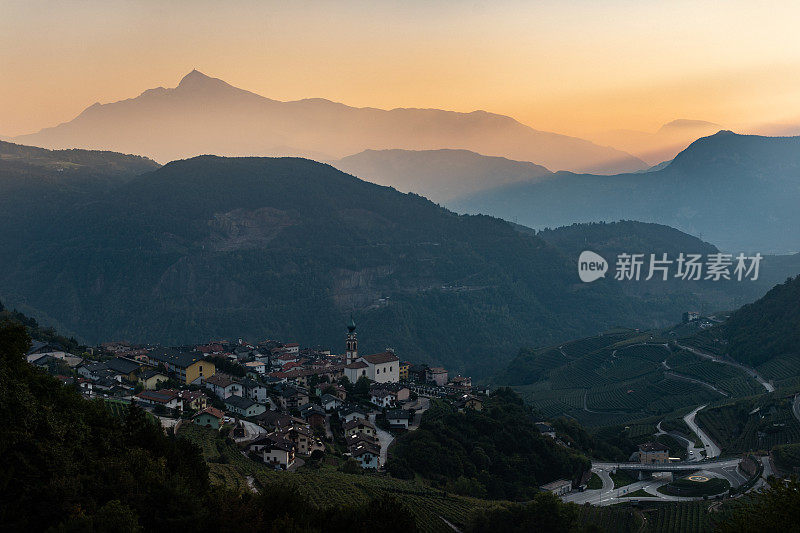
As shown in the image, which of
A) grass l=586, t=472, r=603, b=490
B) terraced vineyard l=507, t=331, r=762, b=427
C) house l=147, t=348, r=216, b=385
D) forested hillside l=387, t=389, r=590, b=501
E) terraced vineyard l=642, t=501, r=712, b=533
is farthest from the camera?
terraced vineyard l=507, t=331, r=762, b=427

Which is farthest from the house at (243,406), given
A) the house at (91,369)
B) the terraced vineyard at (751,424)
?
the terraced vineyard at (751,424)

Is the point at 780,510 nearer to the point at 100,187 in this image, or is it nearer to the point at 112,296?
the point at 112,296

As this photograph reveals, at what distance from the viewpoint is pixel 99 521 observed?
1490cm

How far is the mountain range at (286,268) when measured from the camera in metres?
119

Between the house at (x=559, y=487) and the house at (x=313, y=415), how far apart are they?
13.7 metres

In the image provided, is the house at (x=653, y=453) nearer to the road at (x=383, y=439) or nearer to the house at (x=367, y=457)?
the road at (x=383, y=439)

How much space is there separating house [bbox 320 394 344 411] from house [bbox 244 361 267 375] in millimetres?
11851

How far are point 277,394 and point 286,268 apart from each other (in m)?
88.0

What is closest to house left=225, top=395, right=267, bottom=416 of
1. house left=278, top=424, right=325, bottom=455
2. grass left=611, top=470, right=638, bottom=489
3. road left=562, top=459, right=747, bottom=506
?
house left=278, top=424, right=325, bottom=455

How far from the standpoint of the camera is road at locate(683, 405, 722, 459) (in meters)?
46.4

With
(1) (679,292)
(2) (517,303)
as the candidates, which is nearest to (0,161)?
(2) (517,303)

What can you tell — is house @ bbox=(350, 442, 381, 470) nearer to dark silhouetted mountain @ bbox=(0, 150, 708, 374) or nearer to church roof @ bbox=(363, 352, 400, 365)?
church roof @ bbox=(363, 352, 400, 365)

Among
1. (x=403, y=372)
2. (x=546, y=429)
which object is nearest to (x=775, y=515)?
(x=546, y=429)

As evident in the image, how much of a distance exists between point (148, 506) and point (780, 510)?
1546cm
